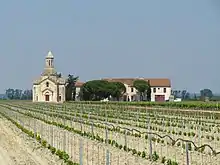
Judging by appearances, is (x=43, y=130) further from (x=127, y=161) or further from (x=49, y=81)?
(x=49, y=81)

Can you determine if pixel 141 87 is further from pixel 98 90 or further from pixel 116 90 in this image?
pixel 98 90

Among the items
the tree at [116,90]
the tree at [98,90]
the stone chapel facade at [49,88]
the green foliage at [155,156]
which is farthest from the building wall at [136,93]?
the green foliage at [155,156]

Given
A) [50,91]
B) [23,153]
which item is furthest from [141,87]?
[23,153]

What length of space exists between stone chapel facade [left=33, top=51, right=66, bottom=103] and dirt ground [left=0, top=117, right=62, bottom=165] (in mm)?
78764

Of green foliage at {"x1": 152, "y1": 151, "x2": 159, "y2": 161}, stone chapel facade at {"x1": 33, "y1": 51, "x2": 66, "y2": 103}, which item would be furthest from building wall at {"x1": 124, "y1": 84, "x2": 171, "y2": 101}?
green foliage at {"x1": 152, "y1": 151, "x2": 159, "y2": 161}

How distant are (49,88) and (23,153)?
87.7 metres

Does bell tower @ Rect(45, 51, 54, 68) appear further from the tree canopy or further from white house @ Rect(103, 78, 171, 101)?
white house @ Rect(103, 78, 171, 101)

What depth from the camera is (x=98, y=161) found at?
17656mm

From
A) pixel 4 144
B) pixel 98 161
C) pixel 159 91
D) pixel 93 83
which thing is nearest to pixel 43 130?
pixel 4 144

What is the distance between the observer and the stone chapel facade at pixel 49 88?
109m

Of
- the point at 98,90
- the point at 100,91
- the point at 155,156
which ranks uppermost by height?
the point at 98,90

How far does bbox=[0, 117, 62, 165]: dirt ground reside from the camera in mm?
19737

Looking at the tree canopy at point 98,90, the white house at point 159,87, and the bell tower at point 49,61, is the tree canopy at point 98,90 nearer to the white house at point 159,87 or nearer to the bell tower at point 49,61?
the bell tower at point 49,61

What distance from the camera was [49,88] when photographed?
10988 cm
